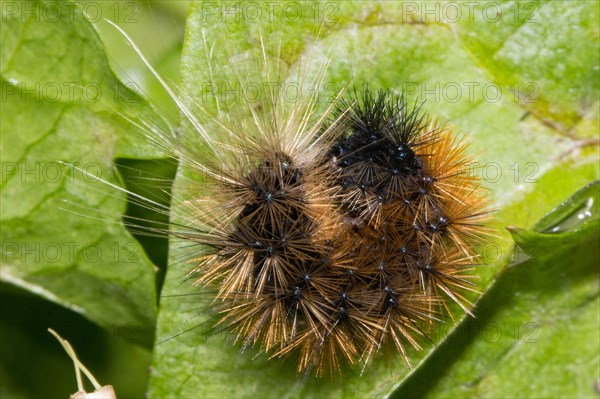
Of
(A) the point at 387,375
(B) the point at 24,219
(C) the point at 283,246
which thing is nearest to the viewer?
(C) the point at 283,246

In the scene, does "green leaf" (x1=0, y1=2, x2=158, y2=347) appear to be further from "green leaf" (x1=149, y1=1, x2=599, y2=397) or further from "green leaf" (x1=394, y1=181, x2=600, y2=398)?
"green leaf" (x1=394, y1=181, x2=600, y2=398)

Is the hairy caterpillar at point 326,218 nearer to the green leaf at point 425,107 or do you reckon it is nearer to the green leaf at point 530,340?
the green leaf at point 425,107

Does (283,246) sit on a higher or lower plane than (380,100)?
lower

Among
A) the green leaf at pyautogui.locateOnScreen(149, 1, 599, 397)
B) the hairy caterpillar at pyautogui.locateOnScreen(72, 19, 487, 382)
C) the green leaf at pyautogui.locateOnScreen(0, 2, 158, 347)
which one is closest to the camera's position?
the hairy caterpillar at pyautogui.locateOnScreen(72, 19, 487, 382)

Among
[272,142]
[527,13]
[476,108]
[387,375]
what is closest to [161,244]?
[272,142]

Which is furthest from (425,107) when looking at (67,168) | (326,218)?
(67,168)

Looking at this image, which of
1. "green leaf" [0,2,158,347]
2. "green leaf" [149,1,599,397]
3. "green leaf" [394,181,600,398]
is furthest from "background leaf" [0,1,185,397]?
"green leaf" [394,181,600,398]

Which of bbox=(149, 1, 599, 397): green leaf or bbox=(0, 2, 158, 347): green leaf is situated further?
bbox=(0, 2, 158, 347): green leaf

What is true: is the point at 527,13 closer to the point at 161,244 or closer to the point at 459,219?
the point at 459,219

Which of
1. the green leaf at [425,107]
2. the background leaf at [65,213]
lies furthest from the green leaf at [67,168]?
the green leaf at [425,107]
